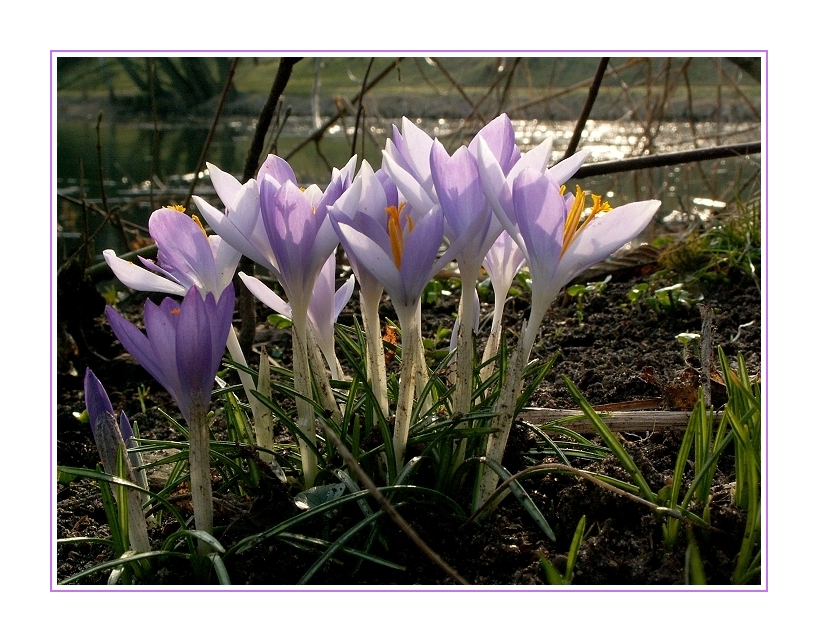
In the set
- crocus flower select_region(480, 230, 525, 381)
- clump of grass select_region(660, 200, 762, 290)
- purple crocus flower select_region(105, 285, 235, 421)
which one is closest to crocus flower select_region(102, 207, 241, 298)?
purple crocus flower select_region(105, 285, 235, 421)

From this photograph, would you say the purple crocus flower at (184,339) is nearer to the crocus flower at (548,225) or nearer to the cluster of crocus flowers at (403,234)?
the cluster of crocus flowers at (403,234)

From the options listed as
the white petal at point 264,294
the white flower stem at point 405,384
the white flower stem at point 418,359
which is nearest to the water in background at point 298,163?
the white petal at point 264,294

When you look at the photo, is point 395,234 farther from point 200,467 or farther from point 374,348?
point 200,467

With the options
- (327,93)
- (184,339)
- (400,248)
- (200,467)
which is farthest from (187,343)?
(327,93)

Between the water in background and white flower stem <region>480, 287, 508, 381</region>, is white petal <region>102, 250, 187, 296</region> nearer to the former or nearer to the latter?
white flower stem <region>480, 287, 508, 381</region>

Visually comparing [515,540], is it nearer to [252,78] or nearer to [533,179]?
[533,179]

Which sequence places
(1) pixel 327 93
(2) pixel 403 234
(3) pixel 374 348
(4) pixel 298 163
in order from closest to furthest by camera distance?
(2) pixel 403 234, (3) pixel 374 348, (4) pixel 298 163, (1) pixel 327 93
